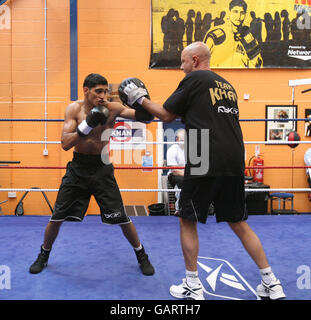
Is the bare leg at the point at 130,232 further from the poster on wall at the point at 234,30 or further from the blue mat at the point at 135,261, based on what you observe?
the poster on wall at the point at 234,30

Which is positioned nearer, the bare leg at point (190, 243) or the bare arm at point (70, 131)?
the bare leg at point (190, 243)

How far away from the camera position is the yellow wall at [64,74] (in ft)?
14.4

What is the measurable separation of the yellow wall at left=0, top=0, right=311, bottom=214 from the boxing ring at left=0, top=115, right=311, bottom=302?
1.96 metres

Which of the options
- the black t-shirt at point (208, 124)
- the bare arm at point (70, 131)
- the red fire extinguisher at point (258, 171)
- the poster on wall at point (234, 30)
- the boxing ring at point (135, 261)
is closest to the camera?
the black t-shirt at point (208, 124)

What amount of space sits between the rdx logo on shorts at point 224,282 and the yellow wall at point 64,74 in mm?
2854

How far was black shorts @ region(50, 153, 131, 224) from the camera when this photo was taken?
65.6 inches

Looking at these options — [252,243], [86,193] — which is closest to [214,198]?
[252,243]

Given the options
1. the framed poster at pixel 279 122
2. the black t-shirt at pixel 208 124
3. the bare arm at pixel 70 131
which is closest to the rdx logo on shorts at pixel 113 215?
the bare arm at pixel 70 131

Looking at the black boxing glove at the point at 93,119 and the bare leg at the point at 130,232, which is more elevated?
the black boxing glove at the point at 93,119

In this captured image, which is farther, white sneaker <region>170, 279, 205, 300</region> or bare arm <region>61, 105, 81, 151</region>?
bare arm <region>61, 105, 81, 151</region>

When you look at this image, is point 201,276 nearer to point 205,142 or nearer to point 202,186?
point 202,186

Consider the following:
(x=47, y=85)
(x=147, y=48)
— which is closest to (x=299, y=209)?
(x=147, y=48)

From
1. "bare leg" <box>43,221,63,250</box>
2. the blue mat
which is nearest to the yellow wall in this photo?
the blue mat

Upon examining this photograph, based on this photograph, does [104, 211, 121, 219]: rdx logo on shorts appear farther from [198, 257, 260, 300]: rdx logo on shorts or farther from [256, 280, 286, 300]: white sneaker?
[256, 280, 286, 300]: white sneaker
